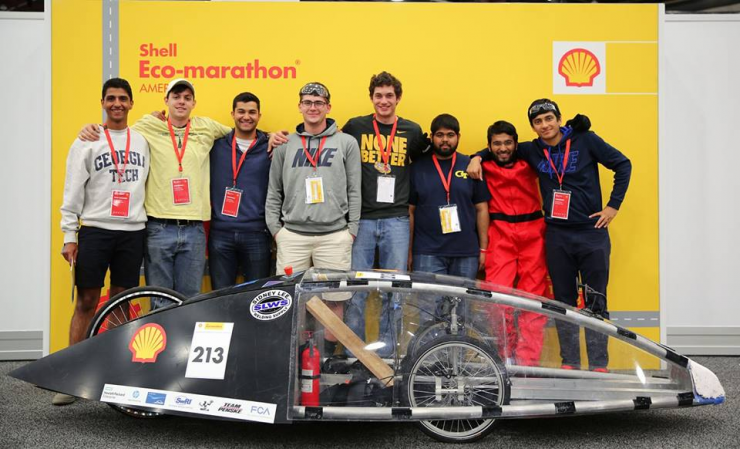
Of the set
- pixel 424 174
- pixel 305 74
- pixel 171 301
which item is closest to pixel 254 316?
pixel 171 301

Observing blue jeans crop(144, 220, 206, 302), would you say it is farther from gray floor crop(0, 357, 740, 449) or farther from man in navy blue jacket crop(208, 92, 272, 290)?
gray floor crop(0, 357, 740, 449)

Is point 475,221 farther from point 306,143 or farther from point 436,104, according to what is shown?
point 306,143

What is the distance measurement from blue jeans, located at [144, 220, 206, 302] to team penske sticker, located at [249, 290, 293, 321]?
1.16 m

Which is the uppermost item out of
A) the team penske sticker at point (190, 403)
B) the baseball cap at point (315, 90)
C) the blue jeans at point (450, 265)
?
the baseball cap at point (315, 90)

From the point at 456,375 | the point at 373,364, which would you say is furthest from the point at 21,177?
the point at 456,375

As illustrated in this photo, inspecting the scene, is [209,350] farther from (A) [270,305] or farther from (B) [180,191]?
(B) [180,191]

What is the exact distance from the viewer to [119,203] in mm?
3564

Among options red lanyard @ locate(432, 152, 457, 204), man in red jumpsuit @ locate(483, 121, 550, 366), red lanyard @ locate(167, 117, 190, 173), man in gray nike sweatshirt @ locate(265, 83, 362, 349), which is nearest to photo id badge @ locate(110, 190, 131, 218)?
red lanyard @ locate(167, 117, 190, 173)

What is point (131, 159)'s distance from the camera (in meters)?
3.63

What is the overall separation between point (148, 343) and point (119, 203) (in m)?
1.20

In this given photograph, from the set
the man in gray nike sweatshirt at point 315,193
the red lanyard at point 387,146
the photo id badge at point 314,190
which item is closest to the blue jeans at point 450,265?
the man in gray nike sweatshirt at point 315,193

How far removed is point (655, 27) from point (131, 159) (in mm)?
3624

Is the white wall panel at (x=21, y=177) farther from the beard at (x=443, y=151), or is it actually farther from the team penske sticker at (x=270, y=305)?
the beard at (x=443, y=151)

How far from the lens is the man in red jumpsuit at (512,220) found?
12.8 feet
